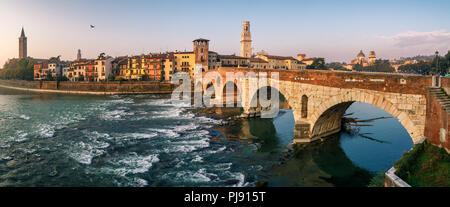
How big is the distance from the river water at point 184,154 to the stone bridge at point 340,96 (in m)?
1.67

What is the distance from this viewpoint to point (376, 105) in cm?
1866

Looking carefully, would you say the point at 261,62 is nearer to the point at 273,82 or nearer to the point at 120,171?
the point at 273,82

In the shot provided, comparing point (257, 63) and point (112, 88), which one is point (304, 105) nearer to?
point (112, 88)

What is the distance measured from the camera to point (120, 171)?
1803cm

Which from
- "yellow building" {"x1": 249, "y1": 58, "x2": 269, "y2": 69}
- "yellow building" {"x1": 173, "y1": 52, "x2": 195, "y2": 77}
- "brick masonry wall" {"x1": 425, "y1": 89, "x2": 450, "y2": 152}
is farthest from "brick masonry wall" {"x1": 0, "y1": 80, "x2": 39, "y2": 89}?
"brick masonry wall" {"x1": 425, "y1": 89, "x2": 450, "y2": 152}

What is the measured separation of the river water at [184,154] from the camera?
1722 centimetres

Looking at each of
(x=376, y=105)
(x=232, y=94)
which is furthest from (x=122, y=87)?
(x=376, y=105)

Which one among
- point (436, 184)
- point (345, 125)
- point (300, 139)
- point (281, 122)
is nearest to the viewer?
point (436, 184)

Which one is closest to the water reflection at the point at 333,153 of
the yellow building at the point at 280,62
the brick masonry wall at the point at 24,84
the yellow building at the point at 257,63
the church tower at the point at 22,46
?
the yellow building at the point at 257,63

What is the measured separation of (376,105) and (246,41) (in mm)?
94275

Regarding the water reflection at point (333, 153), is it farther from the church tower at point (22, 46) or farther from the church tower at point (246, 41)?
the church tower at point (22, 46)

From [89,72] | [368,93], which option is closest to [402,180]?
[368,93]

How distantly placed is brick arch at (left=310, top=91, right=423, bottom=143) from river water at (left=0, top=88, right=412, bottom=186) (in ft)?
9.19

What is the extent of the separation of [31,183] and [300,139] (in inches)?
697
